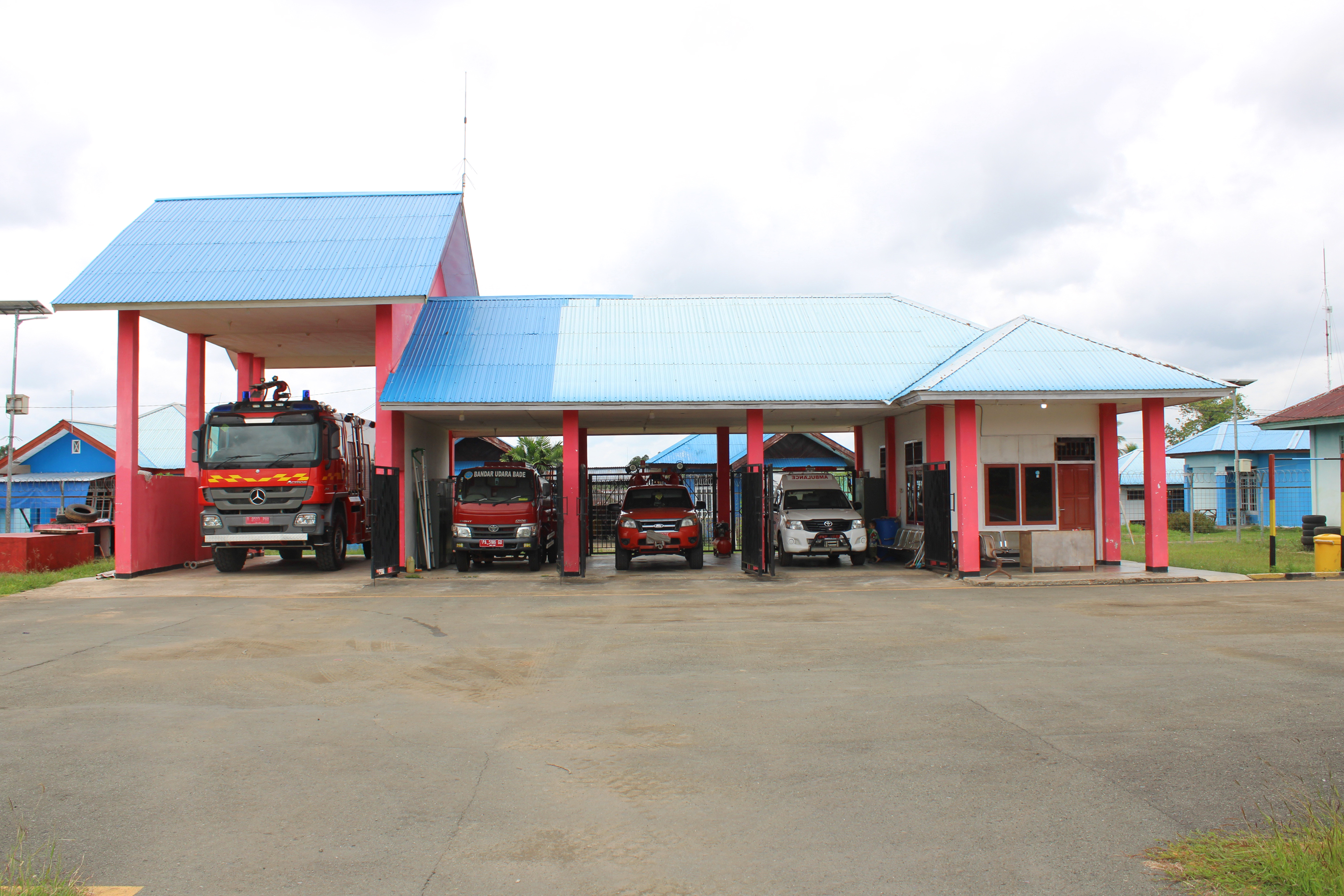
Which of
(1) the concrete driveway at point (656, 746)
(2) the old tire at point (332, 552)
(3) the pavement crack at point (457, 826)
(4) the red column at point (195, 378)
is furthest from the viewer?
(4) the red column at point (195, 378)

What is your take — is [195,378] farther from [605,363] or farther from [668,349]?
[668,349]

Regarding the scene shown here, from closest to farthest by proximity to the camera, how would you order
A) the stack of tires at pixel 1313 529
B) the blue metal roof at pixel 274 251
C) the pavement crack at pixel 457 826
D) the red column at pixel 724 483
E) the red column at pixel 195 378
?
the pavement crack at pixel 457 826 < the blue metal roof at pixel 274 251 < the red column at pixel 195 378 < the stack of tires at pixel 1313 529 < the red column at pixel 724 483

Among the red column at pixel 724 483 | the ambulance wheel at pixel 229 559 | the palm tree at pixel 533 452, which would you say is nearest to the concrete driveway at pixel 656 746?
the ambulance wheel at pixel 229 559

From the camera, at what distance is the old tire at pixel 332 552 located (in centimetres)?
1919

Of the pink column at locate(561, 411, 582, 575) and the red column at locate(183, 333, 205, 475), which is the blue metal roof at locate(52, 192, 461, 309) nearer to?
the red column at locate(183, 333, 205, 475)

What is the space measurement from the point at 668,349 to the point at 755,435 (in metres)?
2.96

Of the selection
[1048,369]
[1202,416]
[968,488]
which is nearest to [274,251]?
[968,488]

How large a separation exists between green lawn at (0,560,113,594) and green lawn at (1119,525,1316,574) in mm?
22807

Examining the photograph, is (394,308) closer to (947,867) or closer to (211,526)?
(211,526)

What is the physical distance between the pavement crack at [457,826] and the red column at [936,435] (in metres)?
15.1

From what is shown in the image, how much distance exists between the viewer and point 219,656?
31.6ft

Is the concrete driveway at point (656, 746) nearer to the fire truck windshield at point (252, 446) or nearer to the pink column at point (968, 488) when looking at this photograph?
the pink column at point (968, 488)

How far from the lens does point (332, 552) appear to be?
19.4 m

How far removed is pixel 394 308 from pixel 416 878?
54.0 ft
